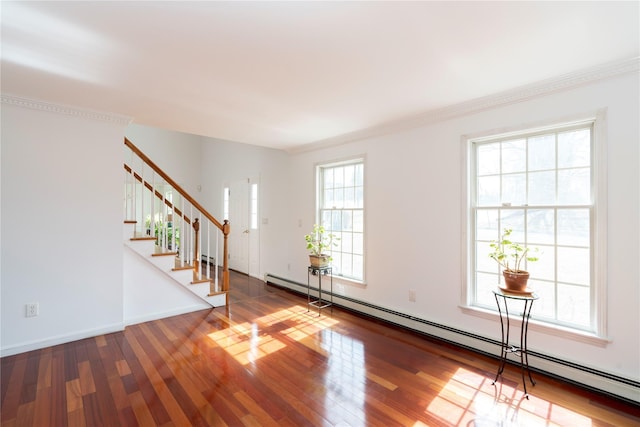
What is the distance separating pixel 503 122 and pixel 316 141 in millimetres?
2500

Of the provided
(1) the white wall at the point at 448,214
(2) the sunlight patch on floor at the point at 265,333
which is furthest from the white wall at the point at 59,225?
(1) the white wall at the point at 448,214

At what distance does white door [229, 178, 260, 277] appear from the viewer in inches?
236

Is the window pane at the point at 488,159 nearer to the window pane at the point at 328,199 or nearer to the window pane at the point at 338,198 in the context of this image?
the window pane at the point at 338,198

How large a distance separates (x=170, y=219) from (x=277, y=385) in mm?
5219

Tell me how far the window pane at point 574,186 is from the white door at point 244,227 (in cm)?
468

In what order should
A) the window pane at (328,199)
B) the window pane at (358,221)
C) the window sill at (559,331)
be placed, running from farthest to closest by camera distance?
1. the window pane at (328,199)
2. the window pane at (358,221)
3. the window sill at (559,331)

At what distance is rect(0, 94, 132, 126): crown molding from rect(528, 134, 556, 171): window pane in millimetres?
4124

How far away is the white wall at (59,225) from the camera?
2.85 meters

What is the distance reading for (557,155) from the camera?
8.30 ft

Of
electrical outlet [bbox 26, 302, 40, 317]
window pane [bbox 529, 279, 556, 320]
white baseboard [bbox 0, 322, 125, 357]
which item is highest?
window pane [bbox 529, 279, 556, 320]

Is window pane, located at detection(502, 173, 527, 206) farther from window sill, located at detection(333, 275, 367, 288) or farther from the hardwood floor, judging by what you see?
window sill, located at detection(333, 275, 367, 288)

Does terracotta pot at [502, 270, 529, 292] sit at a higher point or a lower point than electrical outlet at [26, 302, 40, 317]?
higher

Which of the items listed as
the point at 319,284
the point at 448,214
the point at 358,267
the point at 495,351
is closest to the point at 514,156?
the point at 448,214

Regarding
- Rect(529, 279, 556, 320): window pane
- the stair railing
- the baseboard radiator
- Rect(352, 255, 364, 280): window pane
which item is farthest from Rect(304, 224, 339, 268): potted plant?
Rect(529, 279, 556, 320): window pane
